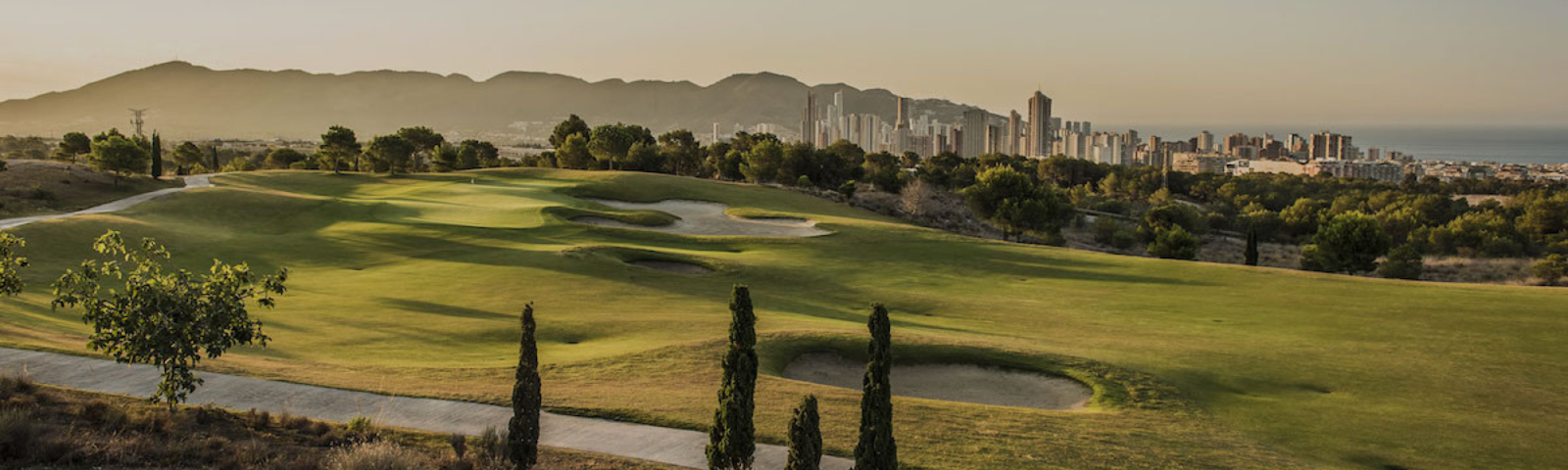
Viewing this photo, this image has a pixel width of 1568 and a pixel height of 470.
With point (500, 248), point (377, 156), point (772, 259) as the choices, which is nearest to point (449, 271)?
point (500, 248)

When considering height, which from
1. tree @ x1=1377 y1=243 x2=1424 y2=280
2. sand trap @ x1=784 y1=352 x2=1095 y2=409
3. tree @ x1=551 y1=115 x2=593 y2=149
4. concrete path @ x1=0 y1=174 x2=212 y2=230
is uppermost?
tree @ x1=551 y1=115 x2=593 y2=149

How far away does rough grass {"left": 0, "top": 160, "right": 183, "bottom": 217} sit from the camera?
5047 cm

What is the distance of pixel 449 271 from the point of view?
33625 millimetres

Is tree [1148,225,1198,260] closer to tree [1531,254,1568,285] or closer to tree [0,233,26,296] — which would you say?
tree [1531,254,1568,285]

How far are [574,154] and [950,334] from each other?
280 ft

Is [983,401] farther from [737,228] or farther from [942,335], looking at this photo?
[737,228]

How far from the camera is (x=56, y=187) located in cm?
5619

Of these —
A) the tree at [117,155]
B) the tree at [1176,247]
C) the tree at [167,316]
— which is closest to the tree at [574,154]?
the tree at [117,155]

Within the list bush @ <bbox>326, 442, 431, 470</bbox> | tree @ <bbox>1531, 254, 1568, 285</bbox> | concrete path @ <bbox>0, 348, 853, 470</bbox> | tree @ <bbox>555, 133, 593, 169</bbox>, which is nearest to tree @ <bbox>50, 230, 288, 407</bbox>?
concrete path @ <bbox>0, 348, 853, 470</bbox>

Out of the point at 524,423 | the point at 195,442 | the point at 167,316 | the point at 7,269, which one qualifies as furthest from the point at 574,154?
the point at 524,423

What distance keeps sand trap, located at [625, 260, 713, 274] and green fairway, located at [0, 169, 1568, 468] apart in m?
0.42

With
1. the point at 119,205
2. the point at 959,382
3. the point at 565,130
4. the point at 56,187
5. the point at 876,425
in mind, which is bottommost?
the point at 959,382

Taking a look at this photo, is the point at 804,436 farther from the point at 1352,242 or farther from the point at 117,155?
the point at 117,155

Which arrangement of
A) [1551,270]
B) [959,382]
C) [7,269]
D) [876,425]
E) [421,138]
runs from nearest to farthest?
[876,425] → [7,269] → [959,382] → [1551,270] → [421,138]
